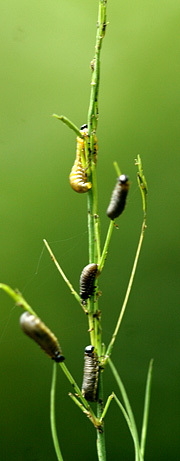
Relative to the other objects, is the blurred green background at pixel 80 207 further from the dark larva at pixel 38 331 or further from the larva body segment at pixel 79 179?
the dark larva at pixel 38 331

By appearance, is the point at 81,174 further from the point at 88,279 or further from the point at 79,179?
the point at 88,279

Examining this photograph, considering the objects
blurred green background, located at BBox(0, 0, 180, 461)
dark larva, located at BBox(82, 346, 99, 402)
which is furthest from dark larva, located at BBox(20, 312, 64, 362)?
blurred green background, located at BBox(0, 0, 180, 461)

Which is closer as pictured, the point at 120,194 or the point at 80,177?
the point at 120,194

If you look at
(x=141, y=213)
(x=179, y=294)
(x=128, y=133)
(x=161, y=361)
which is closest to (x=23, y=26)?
(x=128, y=133)

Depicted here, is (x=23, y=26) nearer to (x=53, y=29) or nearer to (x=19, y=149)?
(x=53, y=29)

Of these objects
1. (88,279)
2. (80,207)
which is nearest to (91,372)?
(88,279)

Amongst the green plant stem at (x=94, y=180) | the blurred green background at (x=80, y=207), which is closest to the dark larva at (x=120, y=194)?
the green plant stem at (x=94, y=180)

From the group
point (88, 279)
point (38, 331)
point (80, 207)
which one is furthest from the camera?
point (80, 207)
